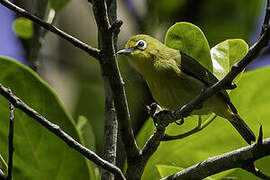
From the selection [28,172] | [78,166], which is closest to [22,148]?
[28,172]

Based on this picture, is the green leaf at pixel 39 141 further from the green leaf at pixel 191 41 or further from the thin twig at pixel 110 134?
the green leaf at pixel 191 41

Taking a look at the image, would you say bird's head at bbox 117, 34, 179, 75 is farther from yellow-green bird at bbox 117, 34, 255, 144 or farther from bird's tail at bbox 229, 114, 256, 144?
bird's tail at bbox 229, 114, 256, 144

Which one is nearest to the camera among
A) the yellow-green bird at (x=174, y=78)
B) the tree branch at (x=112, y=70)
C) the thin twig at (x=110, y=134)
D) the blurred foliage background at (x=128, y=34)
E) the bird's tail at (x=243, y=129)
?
the tree branch at (x=112, y=70)

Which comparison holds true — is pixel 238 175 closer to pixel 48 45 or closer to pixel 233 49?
pixel 233 49

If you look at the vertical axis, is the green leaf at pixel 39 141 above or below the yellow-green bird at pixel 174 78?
above

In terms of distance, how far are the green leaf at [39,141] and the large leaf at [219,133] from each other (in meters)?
0.30

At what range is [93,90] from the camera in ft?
12.9

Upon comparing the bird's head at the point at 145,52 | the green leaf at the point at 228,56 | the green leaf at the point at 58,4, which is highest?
the green leaf at the point at 58,4

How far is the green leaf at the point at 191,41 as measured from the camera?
1.75 meters

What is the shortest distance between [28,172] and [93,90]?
214 centimetres

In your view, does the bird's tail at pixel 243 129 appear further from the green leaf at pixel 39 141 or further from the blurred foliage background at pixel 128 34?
the blurred foliage background at pixel 128 34

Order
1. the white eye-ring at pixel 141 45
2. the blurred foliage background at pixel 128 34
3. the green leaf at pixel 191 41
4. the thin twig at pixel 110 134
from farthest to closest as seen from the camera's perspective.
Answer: the blurred foliage background at pixel 128 34 < the white eye-ring at pixel 141 45 < the green leaf at pixel 191 41 < the thin twig at pixel 110 134

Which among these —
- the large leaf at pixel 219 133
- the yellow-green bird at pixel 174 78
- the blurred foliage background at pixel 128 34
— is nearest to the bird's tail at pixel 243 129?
the large leaf at pixel 219 133

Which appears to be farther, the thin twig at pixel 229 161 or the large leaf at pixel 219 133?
the large leaf at pixel 219 133
